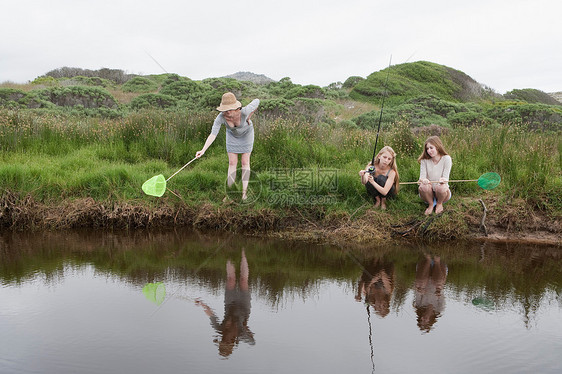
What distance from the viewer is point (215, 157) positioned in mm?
8938

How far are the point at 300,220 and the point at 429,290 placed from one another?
2.80 metres

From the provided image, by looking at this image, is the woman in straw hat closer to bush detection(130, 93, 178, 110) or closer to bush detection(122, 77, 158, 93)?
bush detection(130, 93, 178, 110)

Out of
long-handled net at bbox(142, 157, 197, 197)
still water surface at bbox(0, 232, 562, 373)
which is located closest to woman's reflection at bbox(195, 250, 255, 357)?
still water surface at bbox(0, 232, 562, 373)

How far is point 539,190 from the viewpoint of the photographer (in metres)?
6.86

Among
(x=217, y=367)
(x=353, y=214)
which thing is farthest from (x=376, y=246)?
(x=217, y=367)

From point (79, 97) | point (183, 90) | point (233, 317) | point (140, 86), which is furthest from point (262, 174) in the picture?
point (140, 86)

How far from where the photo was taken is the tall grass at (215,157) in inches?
282

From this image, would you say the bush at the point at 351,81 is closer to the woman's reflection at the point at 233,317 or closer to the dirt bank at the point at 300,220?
the dirt bank at the point at 300,220

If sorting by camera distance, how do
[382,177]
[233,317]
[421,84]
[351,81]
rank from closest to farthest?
[233,317] → [382,177] → [421,84] → [351,81]

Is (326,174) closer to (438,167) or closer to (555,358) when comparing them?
(438,167)

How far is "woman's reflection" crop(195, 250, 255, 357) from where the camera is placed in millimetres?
3338

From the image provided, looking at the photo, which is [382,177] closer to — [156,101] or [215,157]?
[215,157]

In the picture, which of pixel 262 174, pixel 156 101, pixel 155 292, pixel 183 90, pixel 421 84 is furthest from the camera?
pixel 421 84

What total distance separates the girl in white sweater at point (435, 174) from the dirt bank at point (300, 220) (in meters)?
0.26
